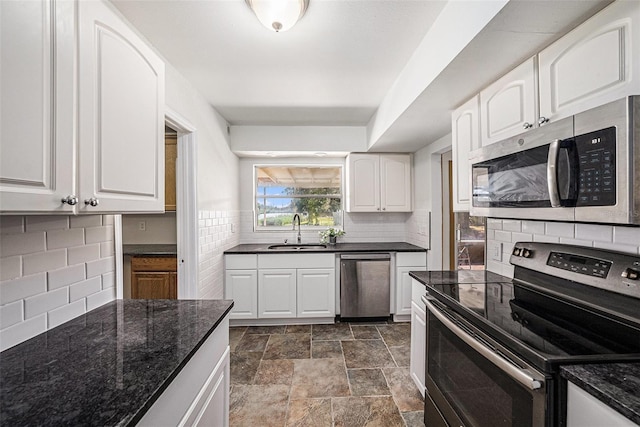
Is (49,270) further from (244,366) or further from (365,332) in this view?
(365,332)

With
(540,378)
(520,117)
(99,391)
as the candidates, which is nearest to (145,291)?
(99,391)

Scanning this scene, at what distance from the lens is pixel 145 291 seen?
9.77ft

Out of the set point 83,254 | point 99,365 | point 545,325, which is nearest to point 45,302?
point 83,254

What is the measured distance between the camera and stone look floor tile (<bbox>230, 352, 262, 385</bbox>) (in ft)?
7.08

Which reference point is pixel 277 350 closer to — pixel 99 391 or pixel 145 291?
pixel 145 291

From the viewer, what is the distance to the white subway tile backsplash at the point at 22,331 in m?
0.92

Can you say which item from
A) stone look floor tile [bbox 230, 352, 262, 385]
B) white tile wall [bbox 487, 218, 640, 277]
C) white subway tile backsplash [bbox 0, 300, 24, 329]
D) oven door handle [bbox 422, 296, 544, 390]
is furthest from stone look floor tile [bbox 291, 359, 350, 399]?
white subway tile backsplash [bbox 0, 300, 24, 329]

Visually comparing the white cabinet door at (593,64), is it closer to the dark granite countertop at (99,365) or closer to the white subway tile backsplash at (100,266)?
the dark granite countertop at (99,365)

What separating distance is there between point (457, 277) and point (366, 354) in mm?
1221

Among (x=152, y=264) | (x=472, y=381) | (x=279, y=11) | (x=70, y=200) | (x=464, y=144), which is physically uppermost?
(x=279, y=11)

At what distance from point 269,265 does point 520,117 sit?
2586 millimetres

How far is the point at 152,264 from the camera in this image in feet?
9.77

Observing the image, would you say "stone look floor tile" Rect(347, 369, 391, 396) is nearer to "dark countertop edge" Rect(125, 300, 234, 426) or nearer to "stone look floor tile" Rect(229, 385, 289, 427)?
"stone look floor tile" Rect(229, 385, 289, 427)

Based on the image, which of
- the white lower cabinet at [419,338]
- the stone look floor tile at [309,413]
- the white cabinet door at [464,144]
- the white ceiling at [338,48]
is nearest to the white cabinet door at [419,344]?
the white lower cabinet at [419,338]
